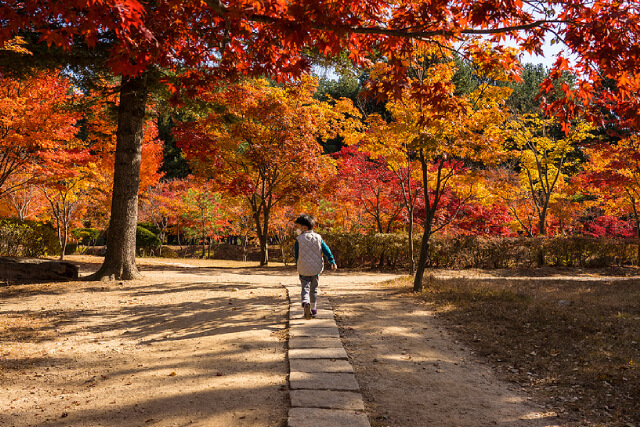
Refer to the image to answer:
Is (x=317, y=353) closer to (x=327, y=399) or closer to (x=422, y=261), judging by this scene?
(x=327, y=399)

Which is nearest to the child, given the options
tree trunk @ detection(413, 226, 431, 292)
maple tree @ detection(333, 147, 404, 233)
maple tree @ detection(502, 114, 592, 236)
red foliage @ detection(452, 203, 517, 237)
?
tree trunk @ detection(413, 226, 431, 292)

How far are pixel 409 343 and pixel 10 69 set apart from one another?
30.0 feet

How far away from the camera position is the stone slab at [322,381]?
3359 millimetres

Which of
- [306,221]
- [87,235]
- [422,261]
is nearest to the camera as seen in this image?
[306,221]

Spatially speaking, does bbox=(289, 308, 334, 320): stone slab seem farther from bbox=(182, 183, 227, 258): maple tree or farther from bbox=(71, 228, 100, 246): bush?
bbox=(71, 228, 100, 246): bush

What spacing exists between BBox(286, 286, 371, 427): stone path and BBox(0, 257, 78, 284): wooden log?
6134 mm

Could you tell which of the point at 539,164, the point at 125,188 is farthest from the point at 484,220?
the point at 125,188

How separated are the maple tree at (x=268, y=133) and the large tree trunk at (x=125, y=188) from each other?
153 inches

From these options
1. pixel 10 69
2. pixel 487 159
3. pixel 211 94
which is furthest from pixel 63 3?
pixel 211 94

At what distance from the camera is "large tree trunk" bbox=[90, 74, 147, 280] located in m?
8.63

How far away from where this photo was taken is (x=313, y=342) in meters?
4.52

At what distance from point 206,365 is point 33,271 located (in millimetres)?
6799

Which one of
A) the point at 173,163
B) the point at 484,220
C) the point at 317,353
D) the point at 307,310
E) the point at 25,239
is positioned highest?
the point at 173,163

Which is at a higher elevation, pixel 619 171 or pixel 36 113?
pixel 36 113
